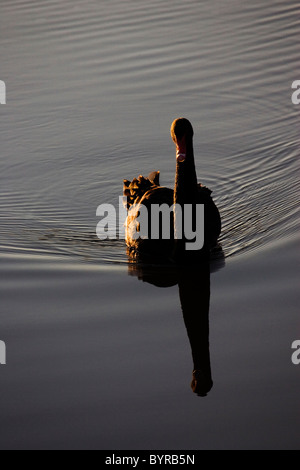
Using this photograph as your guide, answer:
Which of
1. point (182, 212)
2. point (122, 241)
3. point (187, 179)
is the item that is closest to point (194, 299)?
point (182, 212)

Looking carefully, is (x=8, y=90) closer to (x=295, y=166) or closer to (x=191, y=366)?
(x=295, y=166)

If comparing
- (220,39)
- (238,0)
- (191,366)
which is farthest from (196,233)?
(238,0)

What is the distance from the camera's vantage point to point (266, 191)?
813 cm

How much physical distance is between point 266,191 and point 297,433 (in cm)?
388

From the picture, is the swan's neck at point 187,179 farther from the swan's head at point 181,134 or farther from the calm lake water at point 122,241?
the calm lake water at point 122,241

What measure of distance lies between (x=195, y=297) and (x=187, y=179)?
39.8 inches

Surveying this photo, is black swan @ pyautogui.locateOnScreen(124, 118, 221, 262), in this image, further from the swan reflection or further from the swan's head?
the swan reflection

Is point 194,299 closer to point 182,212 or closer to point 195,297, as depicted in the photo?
point 195,297

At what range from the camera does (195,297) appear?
247 inches

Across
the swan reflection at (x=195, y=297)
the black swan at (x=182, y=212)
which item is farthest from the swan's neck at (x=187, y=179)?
the swan reflection at (x=195, y=297)

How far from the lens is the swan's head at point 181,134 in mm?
6508

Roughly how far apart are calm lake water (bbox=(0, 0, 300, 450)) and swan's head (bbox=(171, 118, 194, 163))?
37.3 inches

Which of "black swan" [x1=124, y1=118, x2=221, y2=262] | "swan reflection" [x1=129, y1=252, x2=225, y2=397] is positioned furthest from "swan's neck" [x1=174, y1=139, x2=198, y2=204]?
"swan reflection" [x1=129, y1=252, x2=225, y2=397]

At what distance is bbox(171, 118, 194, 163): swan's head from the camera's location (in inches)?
256
